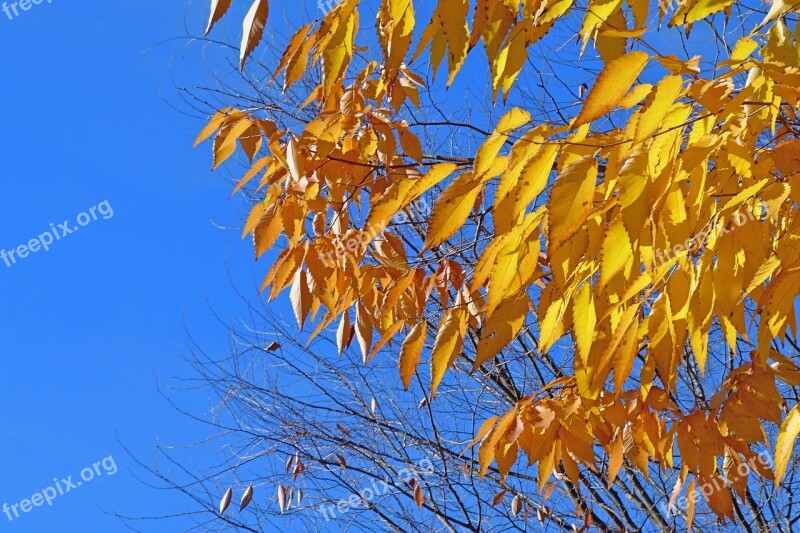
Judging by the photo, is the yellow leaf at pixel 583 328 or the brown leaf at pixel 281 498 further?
the brown leaf at pixel 281 498

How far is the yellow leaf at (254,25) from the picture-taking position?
92 centimetres

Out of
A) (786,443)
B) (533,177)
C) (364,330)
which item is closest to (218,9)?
(533,177)

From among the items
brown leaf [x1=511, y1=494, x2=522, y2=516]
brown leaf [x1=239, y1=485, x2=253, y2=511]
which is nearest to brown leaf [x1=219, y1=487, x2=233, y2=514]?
brown leaf [x1=239, y1=485, x2=253, y2=511]

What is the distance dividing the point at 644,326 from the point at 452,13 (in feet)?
1.76

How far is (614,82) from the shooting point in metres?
0.83

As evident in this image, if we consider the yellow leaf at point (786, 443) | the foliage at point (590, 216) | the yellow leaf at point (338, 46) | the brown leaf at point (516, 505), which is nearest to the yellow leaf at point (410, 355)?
the foliage at point (590, 216)

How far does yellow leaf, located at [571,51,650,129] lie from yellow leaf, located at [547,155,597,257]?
0.05 metres

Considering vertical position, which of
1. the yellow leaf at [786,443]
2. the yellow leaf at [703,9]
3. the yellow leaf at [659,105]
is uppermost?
the yellow leaf at [703,9]

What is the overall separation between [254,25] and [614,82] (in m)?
0.44

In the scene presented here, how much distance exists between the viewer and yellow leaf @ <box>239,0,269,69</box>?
36.3 inches

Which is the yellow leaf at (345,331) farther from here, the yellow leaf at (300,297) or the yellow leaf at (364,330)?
the yellow leaf at (300,297)

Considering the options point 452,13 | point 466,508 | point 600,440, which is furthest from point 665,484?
point 452,13

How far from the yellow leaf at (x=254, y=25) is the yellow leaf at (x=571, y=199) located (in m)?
0.41

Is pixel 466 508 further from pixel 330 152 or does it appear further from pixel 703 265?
pixel 703 265
